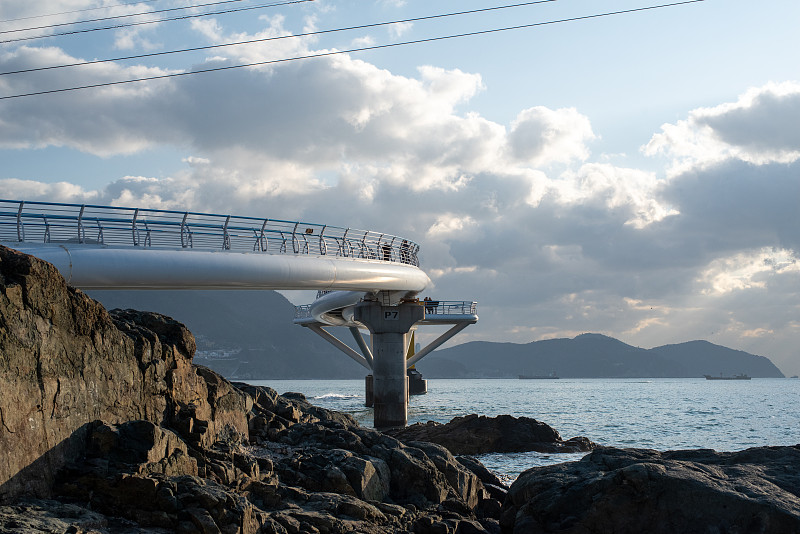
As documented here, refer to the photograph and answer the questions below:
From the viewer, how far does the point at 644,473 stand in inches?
451

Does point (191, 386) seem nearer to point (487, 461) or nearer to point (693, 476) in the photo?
point (693, 476)

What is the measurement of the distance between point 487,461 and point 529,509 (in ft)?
51.5

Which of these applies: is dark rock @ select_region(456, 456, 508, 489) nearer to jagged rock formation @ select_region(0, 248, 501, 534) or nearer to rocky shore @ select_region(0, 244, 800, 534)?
jagged rock formation @ select_region(0, 248, 501, 534)

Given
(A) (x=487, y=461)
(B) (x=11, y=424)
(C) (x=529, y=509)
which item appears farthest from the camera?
(A) (x=487, y=461)

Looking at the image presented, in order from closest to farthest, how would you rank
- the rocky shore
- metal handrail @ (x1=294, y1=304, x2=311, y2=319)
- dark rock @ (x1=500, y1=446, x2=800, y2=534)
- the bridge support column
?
the rocky shore < dark rock @ (x1=500, y1=446, x2=800, y2=534) < the bridge support column < metal handrail @ (x1=294, y1=304, x2=311, y2=319)

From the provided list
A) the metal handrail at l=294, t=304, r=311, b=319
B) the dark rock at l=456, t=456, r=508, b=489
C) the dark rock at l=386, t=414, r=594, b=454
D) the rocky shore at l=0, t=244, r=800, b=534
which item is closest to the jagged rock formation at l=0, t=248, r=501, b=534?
the rocky shore at l=0, t=244, r=800, b=534

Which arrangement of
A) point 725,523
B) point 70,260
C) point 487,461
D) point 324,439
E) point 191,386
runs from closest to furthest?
1. point 725,523
2. point 191,386
3. point 324,439
4. point 70,260
5. point 487,461

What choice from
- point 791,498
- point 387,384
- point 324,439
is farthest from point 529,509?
point 387,384

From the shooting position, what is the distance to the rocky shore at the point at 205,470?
9.92 metres

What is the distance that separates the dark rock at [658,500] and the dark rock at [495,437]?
670 inches

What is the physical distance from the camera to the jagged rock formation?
386 inches

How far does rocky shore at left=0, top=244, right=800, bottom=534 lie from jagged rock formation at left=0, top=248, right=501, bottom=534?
3 cm

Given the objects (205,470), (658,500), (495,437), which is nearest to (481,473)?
(658,500)

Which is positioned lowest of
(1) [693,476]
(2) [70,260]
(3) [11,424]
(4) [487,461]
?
(4) [487,461]
